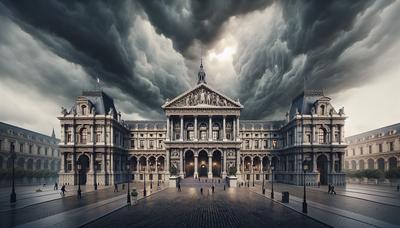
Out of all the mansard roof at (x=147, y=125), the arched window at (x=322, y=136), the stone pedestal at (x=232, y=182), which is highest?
the mansard roof at (x=147, y=125)

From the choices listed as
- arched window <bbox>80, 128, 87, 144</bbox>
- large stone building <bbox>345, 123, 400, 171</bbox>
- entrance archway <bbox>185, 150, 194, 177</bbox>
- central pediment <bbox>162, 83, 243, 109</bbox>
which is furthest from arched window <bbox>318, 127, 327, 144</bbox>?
arched window <bbox>80, 128, 87, 144</bbox>

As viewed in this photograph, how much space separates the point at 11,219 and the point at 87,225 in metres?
7.33

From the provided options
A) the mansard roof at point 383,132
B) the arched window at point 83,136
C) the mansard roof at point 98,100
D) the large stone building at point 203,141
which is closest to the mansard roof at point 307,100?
the large stone building at point 203,141

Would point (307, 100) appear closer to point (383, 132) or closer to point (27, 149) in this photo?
point (383, 132)

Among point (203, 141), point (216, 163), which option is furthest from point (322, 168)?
point (203, 141)

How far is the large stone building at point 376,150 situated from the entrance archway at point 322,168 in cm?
1980

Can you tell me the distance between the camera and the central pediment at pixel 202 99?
7200 cm

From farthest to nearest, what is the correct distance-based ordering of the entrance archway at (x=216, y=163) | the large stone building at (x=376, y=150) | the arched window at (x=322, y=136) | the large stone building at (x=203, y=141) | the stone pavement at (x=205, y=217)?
the large stone building at (x=376, y=150)
the entrance archway at (x=216, y=163)
the arched window at (x=322, y=136)
the large stone building at (x=203, y=141)
the stone pavement at (x=205, y=217)

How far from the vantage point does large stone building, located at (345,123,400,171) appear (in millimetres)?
77000

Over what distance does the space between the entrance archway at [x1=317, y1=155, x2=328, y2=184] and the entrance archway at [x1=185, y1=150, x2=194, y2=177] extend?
1280 inches

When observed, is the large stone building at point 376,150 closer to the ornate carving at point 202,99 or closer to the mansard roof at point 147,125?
the ornate carving at point 202,99

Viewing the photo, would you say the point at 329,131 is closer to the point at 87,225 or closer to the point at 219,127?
the point at 219,127

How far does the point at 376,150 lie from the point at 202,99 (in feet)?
189

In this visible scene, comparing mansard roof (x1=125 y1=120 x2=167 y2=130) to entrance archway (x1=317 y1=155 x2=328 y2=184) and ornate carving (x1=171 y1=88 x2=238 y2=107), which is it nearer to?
ornate carving (x1=171 y1=88 x2=238 y2=107)
